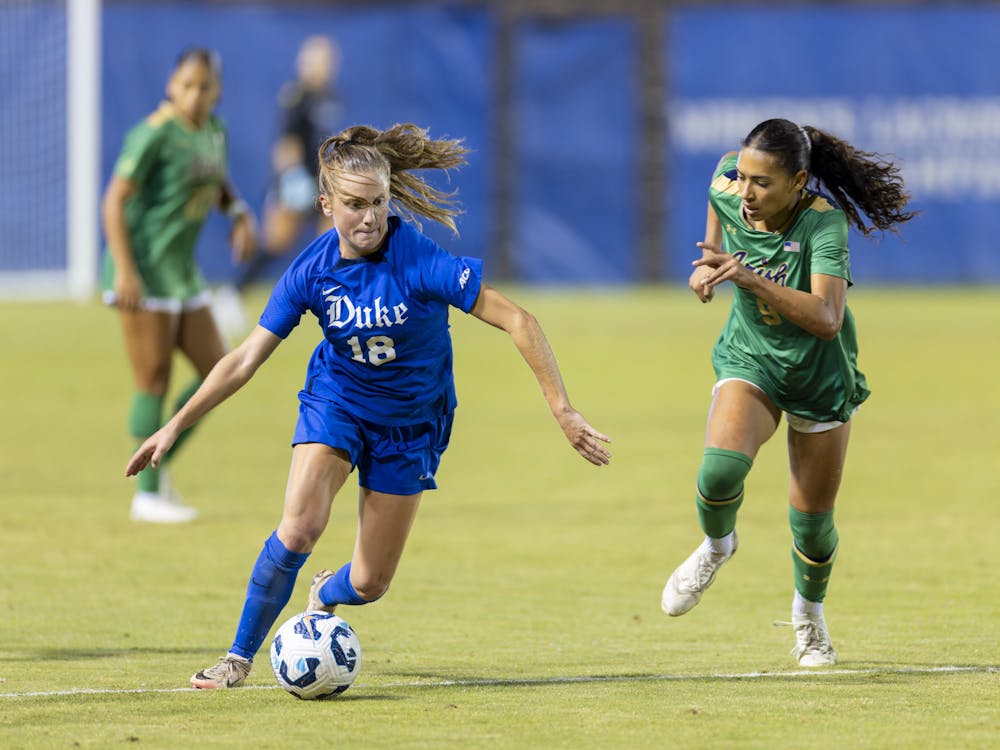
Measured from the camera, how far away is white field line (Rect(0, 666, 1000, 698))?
21.1ft

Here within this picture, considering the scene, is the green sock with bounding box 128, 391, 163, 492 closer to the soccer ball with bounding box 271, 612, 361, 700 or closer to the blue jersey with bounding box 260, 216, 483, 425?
the blue jersey with bounding box 260, 216, 483, 425

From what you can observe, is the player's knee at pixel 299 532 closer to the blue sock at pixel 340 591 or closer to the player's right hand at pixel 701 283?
the blue sock at pixel 340 591

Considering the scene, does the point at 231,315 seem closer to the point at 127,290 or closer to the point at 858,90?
the point at 127,290

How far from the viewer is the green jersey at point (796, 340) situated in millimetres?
7035

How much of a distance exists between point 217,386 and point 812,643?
231 cm

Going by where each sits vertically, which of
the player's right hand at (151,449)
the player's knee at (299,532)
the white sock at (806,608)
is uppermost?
the player's right hand at (151,449)

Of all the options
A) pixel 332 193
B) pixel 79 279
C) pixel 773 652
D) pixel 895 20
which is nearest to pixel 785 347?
pixel 773 652

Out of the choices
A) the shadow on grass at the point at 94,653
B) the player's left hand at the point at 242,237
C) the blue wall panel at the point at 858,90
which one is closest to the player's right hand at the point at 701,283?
the shadow on grass at the point at 94,653

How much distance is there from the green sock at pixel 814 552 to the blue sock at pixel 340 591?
160cm

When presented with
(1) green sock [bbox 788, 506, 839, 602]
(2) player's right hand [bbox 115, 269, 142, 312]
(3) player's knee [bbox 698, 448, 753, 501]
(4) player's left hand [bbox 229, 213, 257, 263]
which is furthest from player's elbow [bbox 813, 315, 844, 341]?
(4) player's left hand [bbox 229, 213, 257, 263]

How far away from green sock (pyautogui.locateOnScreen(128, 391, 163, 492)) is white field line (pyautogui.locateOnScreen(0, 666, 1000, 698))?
415 centimetres

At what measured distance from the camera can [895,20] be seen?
2542 cm

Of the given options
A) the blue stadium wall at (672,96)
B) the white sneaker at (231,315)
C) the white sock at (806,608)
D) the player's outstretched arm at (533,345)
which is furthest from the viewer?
the blue stadium wall at (672,96)

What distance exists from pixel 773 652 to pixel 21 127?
18.0 meters
